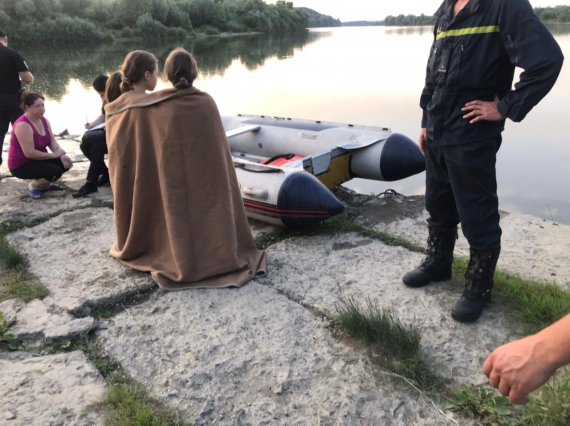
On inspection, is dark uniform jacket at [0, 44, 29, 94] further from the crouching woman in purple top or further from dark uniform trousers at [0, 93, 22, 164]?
the crouching woman in purple top

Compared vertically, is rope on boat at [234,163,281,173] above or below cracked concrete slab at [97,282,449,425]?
above

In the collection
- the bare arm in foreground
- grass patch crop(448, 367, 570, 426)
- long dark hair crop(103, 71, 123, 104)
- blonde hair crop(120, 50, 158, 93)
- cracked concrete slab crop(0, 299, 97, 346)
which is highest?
blonde hair crop(120, 50, 158, 93)

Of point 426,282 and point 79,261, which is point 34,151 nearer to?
point 79,261

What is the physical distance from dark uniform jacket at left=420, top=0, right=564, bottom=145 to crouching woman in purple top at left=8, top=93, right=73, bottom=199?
4.05m

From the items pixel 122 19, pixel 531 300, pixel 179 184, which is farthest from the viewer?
pixel 122 19

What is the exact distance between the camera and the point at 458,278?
3166mm

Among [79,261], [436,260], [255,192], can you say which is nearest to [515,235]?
[436,260]

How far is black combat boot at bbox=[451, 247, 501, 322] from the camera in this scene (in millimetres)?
2646

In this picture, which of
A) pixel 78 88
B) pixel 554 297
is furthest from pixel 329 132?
pixel 78 88

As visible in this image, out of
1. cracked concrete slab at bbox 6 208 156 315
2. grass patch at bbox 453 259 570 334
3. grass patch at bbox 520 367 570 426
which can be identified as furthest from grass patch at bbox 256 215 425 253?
grass patch at bbox 520 367 570 426

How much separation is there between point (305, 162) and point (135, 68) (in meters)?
1.97

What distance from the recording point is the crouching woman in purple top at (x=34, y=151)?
4832 mm

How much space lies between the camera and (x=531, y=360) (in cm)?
102

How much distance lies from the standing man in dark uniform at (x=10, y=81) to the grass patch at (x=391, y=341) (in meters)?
4.95
